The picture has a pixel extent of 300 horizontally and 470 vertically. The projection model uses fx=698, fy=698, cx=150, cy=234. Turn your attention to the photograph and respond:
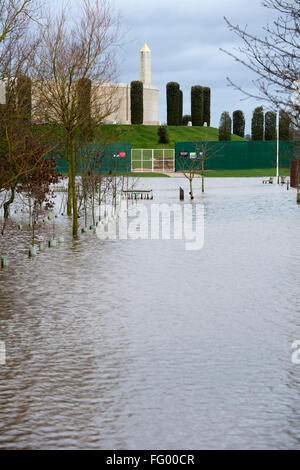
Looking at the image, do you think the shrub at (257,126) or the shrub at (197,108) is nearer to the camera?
the shrub at (257,126)

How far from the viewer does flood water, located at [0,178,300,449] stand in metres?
5.96

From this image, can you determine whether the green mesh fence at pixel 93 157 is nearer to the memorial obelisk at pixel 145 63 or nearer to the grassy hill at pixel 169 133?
the grassy hill at pixel 169 133

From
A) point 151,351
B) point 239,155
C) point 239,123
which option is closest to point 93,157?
point 151,351

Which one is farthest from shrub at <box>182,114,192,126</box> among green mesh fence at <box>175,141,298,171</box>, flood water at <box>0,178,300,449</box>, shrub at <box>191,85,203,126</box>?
flood water at <box>0,178,300,449</box>

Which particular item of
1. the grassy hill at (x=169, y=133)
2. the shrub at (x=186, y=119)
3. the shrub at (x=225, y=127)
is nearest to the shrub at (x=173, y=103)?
the grassy hill at (x=169, y=133)

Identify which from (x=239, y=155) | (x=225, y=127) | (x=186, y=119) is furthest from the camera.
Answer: (x=186, y=119)

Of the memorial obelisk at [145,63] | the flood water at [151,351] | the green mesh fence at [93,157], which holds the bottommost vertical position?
the flood water at [151,351]

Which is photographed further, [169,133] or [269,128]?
[169,133]

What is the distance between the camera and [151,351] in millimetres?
8383

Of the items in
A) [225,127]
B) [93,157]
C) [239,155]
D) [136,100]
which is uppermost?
[136,100]

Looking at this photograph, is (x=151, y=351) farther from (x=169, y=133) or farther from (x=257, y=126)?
(x=169, y=133)

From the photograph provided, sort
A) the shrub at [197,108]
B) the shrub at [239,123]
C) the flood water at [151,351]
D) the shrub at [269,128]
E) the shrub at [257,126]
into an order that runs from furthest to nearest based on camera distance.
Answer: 1. the shrub at [197,108]
2. the shrub at [239,123]
3. the shrub at [257,126]
4. the shrub at [269,128]
5. the flood water at [151,351]

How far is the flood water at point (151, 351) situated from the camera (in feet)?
19.5
